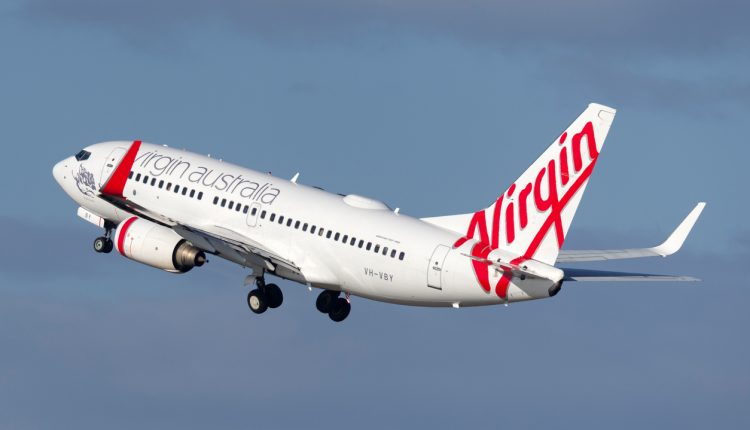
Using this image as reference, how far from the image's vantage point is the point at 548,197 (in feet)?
253

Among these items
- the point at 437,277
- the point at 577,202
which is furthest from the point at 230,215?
the point at 577,202

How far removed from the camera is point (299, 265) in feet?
275

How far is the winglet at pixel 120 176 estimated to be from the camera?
295ft

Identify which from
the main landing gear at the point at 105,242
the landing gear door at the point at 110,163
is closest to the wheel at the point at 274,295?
the main landing gear at the point at 105,242

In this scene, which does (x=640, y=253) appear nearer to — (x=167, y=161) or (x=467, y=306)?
(x=467, y=306)

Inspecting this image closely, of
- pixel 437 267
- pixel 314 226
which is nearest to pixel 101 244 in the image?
pixel 314 226

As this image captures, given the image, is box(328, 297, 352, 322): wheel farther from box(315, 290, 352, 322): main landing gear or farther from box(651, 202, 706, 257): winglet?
box(651, 202, 706, 257): winglet

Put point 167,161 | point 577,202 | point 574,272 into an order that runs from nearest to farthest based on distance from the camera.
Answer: point 577,202 → point 574,272 → point 167,161

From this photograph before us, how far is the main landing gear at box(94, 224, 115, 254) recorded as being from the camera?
9269 cm

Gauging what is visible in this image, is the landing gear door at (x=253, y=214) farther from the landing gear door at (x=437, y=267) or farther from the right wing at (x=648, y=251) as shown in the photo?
the right wing at (x=648, y=251)

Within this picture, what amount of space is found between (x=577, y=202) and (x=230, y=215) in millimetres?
17472

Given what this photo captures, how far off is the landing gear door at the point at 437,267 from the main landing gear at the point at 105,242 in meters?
20.5

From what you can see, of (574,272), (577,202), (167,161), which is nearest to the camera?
(577,202)

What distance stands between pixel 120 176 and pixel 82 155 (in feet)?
15.6
